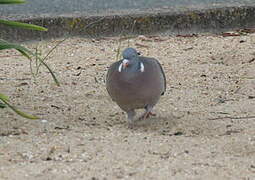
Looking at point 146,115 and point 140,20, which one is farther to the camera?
point 140,20

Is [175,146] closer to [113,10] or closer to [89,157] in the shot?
[89,157]

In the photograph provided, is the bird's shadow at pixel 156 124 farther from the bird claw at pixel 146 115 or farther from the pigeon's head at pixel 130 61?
the pigeon's head at pixel 130 61

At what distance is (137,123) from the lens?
4.40 metres

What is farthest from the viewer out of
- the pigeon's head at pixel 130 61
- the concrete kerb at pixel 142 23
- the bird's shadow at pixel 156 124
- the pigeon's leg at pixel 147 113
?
the concrete kerb at pixel 142 23

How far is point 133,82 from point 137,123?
1.21ft

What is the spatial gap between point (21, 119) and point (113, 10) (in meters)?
3.11

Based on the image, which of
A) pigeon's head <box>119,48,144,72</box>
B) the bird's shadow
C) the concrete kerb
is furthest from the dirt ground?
pigeon's head <box>119,48,144,72</box>

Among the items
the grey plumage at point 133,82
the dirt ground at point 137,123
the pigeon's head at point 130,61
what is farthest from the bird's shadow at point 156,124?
the pigeon's head at point 130,61

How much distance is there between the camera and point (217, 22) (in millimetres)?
6758

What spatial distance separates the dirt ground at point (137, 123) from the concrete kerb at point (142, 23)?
0.43 ft

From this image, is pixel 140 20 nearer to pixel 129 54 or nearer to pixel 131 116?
pixel 131 116

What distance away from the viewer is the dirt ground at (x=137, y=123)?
3.38 metres

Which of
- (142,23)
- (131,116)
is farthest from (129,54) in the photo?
(142,23)

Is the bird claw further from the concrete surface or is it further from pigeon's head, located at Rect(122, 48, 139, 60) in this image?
the concrete surface
